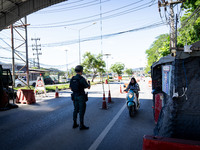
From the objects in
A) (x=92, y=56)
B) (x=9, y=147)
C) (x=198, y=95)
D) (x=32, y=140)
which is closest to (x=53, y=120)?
(x=32, y=140)

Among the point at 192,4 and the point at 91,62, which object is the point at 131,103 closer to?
the point at 192,4

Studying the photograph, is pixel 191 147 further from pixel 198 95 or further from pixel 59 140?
pixel 59 140

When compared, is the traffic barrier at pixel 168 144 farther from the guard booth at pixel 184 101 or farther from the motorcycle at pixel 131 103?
the motorcycle at pixel 131 103

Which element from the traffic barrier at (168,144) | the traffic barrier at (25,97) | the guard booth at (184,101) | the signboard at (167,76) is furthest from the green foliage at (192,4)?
the traffic barrier at (25,97)

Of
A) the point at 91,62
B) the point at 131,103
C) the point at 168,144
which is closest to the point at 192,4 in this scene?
the point at 131,103

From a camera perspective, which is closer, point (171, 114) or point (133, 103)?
point (171, 114)

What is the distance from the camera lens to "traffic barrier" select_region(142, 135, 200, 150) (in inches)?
92.1

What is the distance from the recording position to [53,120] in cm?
629

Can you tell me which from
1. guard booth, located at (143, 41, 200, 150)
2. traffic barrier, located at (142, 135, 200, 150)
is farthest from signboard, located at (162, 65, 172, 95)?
traffic barrier, located at (142, 135, 200, 150)

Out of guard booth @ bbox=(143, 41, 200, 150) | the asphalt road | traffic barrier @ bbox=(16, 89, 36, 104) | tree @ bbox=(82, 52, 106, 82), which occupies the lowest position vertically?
the asphalt road

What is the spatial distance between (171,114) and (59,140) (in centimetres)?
288

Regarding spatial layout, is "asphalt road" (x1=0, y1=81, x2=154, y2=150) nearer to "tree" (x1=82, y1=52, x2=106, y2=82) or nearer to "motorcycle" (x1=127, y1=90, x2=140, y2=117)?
"motorcycle" (x1=127, y1=90, x2=140, y2=117)

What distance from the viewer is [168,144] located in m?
2.43

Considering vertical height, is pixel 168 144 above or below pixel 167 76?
below
